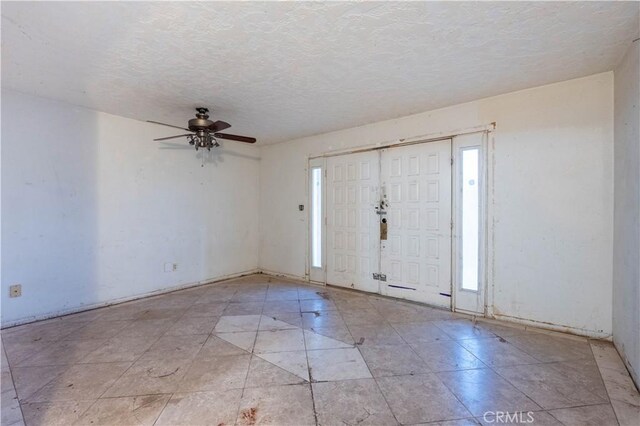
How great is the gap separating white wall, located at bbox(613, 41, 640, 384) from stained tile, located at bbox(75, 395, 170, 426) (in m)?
3.14

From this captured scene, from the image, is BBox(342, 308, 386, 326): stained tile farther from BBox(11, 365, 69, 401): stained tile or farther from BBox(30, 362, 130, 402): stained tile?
BBox(11, 365, 69, 401): stained tile

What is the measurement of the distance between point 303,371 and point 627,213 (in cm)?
279

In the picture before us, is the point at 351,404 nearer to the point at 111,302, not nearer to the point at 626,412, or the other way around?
the point at 626,412

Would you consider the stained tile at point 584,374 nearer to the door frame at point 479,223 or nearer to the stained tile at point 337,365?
the door frame at point 479,223

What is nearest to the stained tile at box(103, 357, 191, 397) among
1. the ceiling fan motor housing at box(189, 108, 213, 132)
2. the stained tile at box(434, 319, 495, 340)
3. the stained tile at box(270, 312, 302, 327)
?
the stained tile at box(270, 312, 302, 327)

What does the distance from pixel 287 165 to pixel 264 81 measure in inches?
96.2

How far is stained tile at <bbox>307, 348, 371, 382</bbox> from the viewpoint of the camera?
6.82 ft

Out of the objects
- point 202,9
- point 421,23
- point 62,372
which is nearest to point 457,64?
point 421,23

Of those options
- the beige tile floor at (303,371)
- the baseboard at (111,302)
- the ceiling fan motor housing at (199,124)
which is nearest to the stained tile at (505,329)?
the beige tile floor at (303,371)

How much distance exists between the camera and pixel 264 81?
8.95 feet

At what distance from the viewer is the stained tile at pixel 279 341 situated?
2.49m

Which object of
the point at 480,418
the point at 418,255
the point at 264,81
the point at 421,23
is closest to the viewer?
the point at 480,418

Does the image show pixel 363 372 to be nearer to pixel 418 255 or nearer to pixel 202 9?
pixel 418 255

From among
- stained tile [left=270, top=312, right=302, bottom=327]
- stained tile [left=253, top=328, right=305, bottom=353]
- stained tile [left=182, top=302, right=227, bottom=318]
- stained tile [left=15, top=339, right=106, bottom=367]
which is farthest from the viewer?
stained tile [left=182, top=302, right=227, bottom=318]
